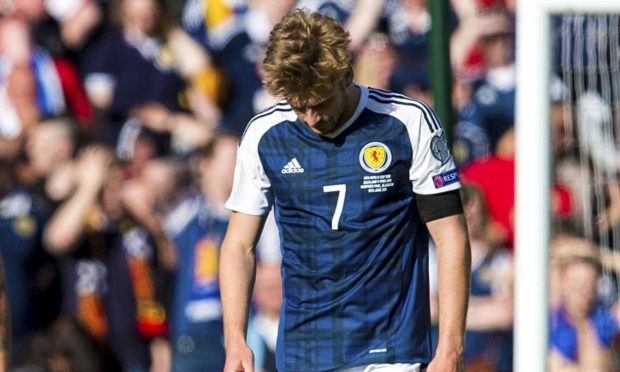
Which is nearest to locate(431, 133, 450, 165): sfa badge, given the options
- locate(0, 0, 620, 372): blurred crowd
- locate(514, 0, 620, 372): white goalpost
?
locate(514, 0, 620, 372): white goalpost

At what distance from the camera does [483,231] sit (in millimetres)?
7562

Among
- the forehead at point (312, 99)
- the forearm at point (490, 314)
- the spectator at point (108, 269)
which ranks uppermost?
the forehead at point (312, 99)

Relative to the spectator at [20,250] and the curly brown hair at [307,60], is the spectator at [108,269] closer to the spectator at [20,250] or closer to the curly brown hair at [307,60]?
the spectator at [20,250]

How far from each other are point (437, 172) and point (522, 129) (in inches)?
32.2

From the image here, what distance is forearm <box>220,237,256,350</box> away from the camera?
165 inches

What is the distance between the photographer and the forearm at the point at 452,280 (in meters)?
3.92

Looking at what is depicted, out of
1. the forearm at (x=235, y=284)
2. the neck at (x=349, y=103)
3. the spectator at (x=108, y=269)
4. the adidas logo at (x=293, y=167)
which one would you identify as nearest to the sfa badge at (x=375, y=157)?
the neck at (x=349, y=103)

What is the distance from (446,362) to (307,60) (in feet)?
3.60

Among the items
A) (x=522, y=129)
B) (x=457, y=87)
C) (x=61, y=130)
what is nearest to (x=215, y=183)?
(x=61, y=130)

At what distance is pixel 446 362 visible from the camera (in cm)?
389

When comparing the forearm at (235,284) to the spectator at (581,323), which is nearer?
the forearm at (235,284)

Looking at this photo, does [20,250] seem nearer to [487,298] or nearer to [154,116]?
[154,116]

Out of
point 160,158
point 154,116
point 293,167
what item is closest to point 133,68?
point 154,116

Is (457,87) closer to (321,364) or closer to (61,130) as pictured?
(61,130)
